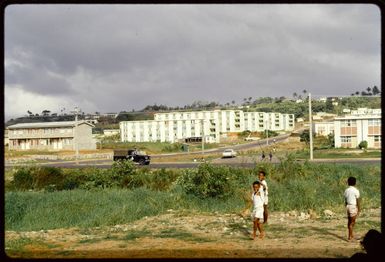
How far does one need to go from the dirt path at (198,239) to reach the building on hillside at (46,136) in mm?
40317

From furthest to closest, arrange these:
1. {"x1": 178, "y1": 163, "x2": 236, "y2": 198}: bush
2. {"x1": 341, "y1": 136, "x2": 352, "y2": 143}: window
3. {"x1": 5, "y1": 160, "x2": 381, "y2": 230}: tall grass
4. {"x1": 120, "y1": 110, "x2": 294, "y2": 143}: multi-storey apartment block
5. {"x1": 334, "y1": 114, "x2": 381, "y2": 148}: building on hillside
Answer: {"x1": 120, "y1": 110, "x2": 294, "y2": 143}: multi-storey apartment block → {"x1": 341, "y1": 136, "x2": 352, "y2": 143}: window → {"x1": 334, "y1": 114, "x2": 381, "y2": 148}: building on hillside → {"x1": 178, "y1": 163, "x2": 236, "y2": 198}: bush → {"x1": 5, "y1": 160, "x2": 381, "y2": 230}: tall grass

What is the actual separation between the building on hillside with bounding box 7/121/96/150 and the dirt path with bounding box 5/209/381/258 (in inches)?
1587

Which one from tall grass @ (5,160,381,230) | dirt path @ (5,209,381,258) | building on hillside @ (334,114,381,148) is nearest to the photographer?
dirt path @ (5,209,381,258)

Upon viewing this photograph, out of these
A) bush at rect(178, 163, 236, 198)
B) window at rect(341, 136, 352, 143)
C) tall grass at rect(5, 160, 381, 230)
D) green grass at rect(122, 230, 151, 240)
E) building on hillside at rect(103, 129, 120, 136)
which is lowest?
green grass at rect(122, 230, 151, 240)

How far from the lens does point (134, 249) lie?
9.49 m

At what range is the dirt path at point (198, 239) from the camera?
350 inches

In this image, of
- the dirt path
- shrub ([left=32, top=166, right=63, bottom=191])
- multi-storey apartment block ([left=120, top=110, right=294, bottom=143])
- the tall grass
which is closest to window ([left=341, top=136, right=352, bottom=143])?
multi-storey apartment block ([left=120, top=110, right=294, bottom=143])

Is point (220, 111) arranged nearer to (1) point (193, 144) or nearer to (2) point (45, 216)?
(1) point (193, 144)

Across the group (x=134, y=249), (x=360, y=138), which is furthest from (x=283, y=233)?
(x=360, y=138)

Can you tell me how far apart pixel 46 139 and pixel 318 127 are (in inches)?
1559

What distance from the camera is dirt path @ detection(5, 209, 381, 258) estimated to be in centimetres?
890

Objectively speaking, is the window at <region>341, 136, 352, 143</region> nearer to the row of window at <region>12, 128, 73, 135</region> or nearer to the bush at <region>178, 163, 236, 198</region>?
the row of window at <region>12, 128, 73, 135</region>

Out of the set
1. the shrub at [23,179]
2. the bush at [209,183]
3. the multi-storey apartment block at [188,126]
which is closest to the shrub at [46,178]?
the shrub at [23,179]

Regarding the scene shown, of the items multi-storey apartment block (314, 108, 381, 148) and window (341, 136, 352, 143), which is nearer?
multi-storey apartment block (314, 108, 381, 148)
